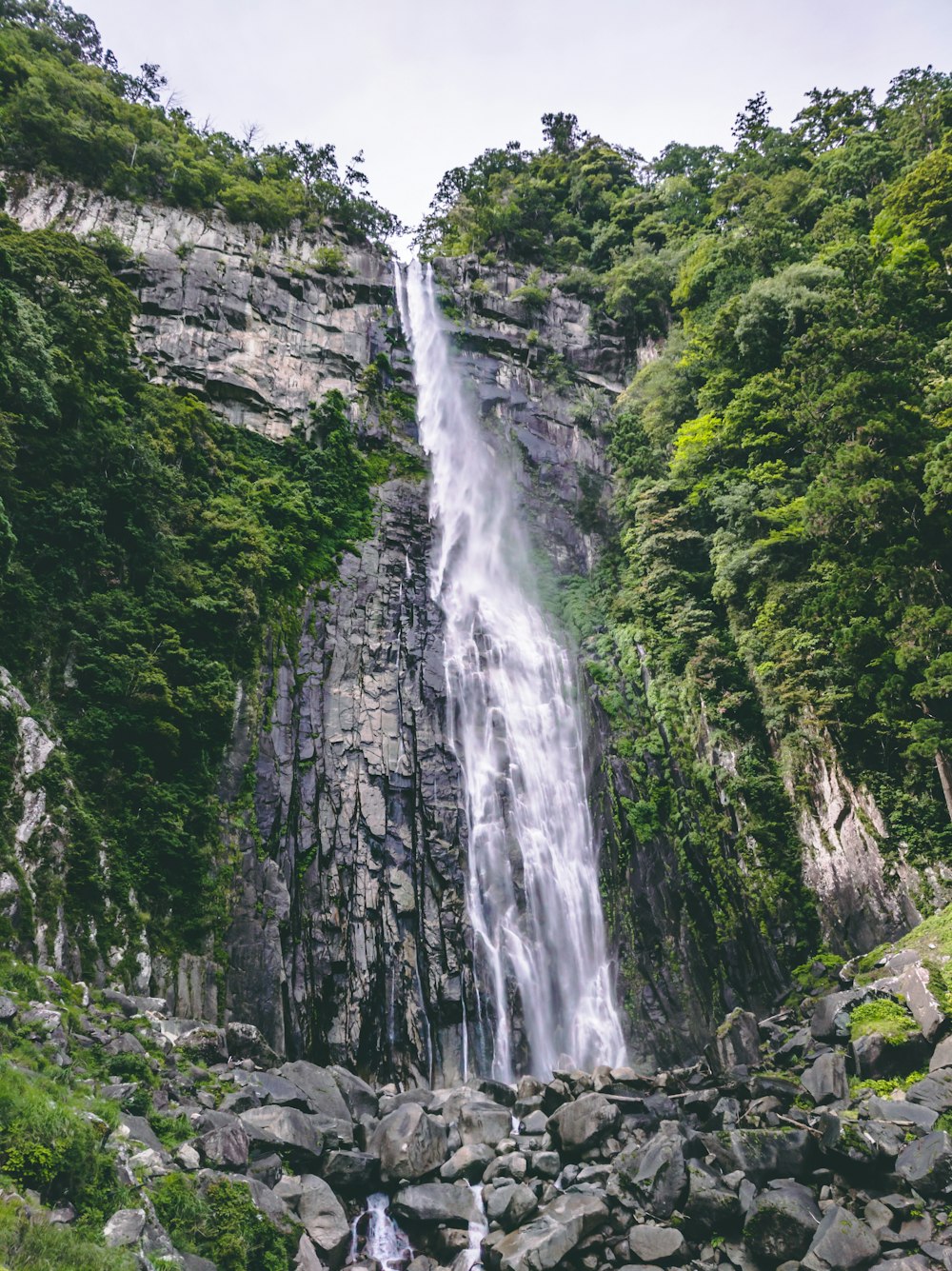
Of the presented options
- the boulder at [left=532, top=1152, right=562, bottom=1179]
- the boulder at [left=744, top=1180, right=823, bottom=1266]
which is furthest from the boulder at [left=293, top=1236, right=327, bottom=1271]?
the boulder at [left=744, top=1180, right=823, bottom=1266]

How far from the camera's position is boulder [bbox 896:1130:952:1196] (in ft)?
Result: 29.1

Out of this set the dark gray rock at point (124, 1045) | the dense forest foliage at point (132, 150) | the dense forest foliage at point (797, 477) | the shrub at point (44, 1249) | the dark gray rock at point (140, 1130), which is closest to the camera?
the shrub at point (44, 1249)

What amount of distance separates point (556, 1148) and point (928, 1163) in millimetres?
5254

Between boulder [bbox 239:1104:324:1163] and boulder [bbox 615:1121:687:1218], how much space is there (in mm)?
4340

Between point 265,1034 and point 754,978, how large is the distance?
34.4 ft

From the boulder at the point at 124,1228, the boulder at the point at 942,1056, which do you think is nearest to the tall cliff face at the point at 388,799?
the boulder at the point at 942,1056

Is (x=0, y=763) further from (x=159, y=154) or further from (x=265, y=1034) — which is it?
(x=159, y=154)

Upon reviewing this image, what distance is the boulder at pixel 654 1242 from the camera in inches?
370

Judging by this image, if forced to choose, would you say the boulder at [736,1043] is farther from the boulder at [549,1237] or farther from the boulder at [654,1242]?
the boulder at [549,1237]

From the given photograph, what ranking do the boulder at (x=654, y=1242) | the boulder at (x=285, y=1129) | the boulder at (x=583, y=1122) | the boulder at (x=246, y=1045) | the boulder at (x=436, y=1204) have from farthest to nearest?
the boulder at (x=246, y=1045) → the boulder at (x=583, y=1122) → the boulder at (x=436, y=1204) → the boulder at (x=285, y=1129) → the boulder at (x=654, y=1242)

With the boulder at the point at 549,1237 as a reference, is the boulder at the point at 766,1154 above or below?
above

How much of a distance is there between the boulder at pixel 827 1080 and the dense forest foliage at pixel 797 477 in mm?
5451

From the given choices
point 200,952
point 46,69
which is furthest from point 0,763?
point 46,69

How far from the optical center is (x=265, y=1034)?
13781 millimetres
